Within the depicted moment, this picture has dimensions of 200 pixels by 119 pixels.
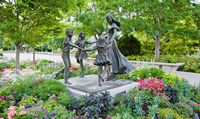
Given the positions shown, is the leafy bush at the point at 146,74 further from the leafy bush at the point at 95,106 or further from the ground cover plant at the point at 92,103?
the leafy bush at the point at 95,106

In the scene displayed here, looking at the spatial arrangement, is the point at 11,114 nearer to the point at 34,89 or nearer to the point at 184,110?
the point at 34,89

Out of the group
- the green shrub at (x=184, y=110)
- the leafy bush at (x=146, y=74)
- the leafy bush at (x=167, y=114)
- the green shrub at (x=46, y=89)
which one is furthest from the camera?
the leafy bush at (x=146, y=74)

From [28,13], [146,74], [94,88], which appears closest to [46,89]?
[94,88]

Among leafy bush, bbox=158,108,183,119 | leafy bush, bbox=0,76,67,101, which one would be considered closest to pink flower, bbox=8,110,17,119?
leafy bush, bbox=0,76,67,101

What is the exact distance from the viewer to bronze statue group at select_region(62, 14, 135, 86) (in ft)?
15.7

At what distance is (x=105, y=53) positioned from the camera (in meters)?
4.86

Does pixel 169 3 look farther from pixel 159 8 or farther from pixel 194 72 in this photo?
pixel 194 72

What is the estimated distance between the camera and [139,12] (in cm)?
1119

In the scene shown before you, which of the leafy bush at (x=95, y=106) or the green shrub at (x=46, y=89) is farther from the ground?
the green shrub at (x=46, y=89)

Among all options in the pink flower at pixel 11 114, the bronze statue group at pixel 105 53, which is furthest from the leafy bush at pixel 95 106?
the pink flower at pixel 11 114

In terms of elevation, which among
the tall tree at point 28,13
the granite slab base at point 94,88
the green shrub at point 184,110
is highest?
the tall tree at point 28,13

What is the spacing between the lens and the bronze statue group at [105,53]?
4.79 metres

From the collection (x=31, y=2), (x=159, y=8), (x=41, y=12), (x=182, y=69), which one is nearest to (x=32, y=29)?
(x=41, y=12)

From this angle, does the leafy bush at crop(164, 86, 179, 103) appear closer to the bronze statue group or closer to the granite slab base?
the granite slab base
